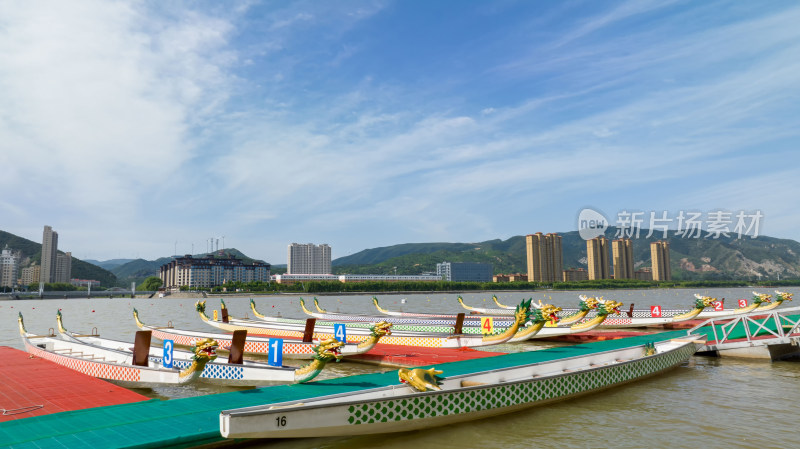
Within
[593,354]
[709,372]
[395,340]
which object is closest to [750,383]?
[709,372]

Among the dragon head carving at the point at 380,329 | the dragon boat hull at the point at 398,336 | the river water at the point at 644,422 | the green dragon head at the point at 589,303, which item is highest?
the green dragon head at the point at 589,303

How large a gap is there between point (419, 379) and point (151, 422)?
4.24m

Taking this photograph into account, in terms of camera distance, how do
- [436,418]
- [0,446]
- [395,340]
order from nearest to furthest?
1. [0,446]
2. [436,418]
3. [395,340]

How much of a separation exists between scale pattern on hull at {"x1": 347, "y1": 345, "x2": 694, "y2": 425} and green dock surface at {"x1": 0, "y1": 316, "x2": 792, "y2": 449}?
164cm

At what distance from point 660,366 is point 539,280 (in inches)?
6878

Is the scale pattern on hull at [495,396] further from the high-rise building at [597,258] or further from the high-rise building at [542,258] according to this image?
the high-rise building at [597,258]

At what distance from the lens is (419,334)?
19.8 meters

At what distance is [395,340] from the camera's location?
20.2m

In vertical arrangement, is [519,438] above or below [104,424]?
below

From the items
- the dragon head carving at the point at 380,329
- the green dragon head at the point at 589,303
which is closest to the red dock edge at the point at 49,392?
the dragon head carving at the point at 380,329

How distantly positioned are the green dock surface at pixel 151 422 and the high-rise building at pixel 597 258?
642 feet

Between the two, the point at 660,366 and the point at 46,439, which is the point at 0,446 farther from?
the point at 660,366

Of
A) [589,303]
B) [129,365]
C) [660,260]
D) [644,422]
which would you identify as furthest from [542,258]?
[129,365]

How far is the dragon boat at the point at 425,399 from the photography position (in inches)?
255
